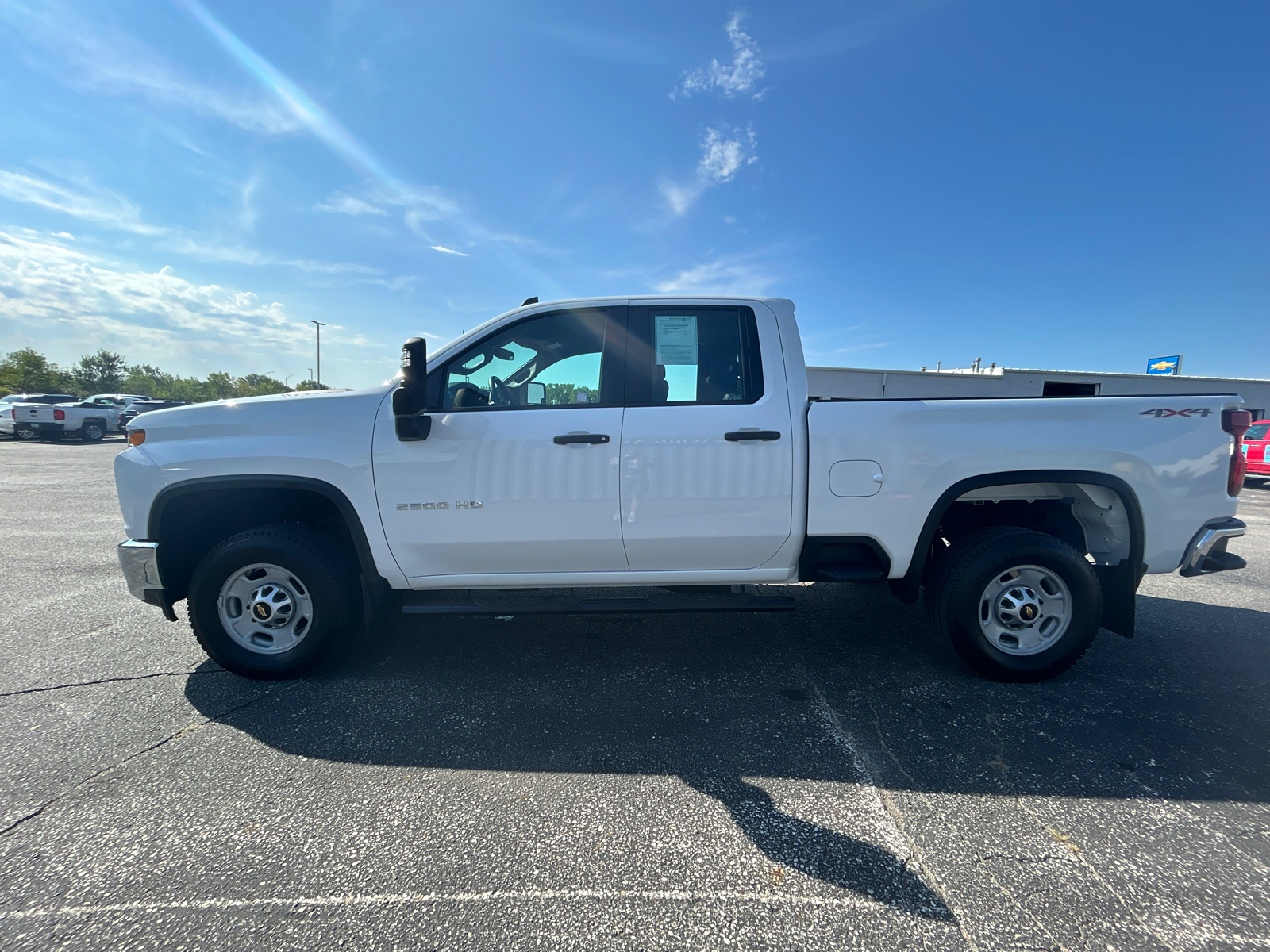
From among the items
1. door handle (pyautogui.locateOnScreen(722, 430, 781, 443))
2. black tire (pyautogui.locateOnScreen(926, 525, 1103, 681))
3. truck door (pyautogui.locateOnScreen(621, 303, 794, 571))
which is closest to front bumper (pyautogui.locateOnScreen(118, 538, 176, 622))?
truck door (pyautogui.locateOnScreen(621, 303, 794, 571))

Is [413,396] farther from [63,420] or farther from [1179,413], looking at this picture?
[63,420]

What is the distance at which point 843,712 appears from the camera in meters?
2.88

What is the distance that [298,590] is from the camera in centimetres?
321

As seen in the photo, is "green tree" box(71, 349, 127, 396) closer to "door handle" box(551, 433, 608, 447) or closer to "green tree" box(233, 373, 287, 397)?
"green tree" box(233, 373, 287, 397)

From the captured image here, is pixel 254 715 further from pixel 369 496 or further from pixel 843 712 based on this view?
pixel 843 712

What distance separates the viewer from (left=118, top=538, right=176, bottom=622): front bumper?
308cm

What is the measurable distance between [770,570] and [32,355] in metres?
68.2

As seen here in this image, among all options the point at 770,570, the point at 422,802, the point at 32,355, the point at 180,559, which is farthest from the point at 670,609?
the point at 32,355

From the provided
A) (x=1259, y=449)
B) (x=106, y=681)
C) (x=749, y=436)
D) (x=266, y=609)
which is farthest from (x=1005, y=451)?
(x=1259, y=449)


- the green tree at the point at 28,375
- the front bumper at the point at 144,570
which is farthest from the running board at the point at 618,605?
the green tree at the point at 28,375

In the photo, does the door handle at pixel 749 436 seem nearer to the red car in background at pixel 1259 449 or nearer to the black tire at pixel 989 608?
the black tire at pixel 989 608

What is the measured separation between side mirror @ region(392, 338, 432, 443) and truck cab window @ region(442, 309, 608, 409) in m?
0.21

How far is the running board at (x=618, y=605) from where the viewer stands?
3.09m

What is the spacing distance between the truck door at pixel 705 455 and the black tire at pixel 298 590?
160 cm
